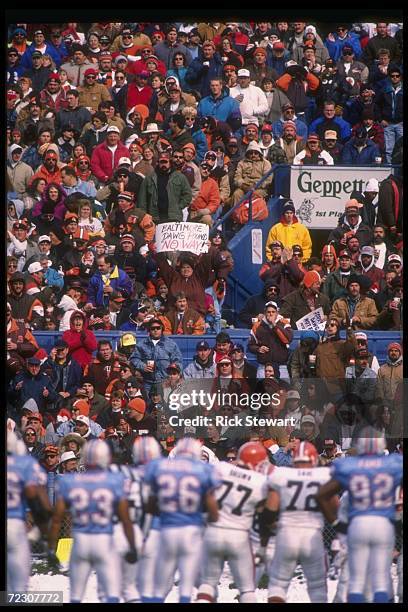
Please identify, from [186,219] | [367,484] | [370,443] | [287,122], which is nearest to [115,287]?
[186,219]

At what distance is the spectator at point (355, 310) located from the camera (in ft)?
33.8

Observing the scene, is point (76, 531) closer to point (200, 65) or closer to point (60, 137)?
point (60, 137)

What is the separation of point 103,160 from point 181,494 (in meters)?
2.74

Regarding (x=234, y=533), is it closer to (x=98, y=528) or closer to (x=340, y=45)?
(x=98, y=528)

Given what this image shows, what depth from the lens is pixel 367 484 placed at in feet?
31.0

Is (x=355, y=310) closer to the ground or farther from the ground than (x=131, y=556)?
farther from the ground

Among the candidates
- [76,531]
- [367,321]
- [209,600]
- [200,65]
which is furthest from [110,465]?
[200,65]

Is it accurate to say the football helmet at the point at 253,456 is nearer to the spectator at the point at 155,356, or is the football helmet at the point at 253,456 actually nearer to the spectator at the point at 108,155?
the spectator at the point at 155,356

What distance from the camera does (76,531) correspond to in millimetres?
9383

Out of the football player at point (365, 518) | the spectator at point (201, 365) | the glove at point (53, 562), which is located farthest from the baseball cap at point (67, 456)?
the football player at point (365, 518)

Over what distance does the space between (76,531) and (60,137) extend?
3.04 m

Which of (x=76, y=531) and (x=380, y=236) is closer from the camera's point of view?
(x=76, y=531)

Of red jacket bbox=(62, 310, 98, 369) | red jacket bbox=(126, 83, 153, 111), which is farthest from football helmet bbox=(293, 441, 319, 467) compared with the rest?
red jacket bbox=(126, 83, 153, 111)

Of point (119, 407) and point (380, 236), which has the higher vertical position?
point (380, 236)
